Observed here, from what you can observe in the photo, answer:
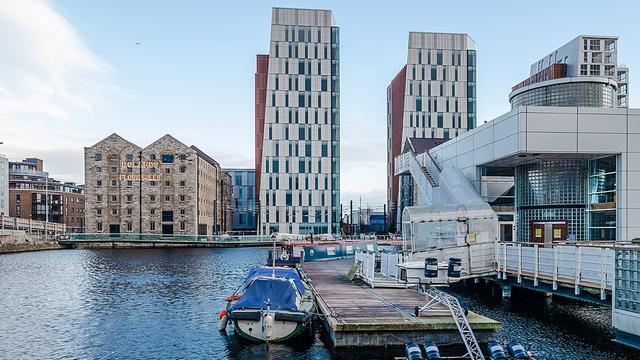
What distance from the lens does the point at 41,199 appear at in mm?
158875

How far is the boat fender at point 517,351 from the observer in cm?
1947

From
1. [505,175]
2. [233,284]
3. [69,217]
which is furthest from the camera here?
[69,217]

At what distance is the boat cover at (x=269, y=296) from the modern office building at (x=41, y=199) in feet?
448

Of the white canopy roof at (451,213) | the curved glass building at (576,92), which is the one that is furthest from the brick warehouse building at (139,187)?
the white canopy roof at (451,213)

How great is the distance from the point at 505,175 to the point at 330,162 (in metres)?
78.8

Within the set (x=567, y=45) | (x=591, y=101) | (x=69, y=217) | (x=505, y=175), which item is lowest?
(x=69, y=217)

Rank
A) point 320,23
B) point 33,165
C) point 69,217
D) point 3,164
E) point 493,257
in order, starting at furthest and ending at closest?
point 33,165 → point 69,217 → point 3,164 → point 320,23 → point 493,257

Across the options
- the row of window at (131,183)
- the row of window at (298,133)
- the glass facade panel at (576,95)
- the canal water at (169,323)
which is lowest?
the canal water at (169,323)

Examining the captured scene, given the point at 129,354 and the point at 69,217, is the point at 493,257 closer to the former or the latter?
the point at 129,354

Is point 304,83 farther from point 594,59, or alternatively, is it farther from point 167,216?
point 594,59

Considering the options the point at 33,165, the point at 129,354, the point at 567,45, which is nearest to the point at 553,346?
the point at 129,354

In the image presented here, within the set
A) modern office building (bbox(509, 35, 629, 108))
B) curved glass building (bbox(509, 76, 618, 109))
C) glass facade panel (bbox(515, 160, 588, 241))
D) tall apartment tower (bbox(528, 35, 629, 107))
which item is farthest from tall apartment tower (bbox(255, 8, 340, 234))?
glass facade panel (bbox(515, 160, 588, 241))

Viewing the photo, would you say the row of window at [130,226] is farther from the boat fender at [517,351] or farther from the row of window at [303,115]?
the boat fender at [517,351]

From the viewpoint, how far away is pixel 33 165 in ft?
625
